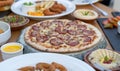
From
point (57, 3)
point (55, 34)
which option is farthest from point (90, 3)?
point (55, 34)

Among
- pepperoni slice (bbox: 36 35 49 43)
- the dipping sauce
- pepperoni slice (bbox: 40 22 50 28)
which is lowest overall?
pepperoni slice (bbox: 40 22 50 28)

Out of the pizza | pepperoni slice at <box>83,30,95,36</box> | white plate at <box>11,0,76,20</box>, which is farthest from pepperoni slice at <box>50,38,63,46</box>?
white plate at <box>11,0,76,20</box>

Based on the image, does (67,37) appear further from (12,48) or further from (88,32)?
(12,48)

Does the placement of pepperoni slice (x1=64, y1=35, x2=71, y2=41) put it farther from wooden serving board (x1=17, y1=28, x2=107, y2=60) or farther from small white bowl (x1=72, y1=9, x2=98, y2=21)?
small white bowl (x1=72, y1=9, x2=98, y2=21)

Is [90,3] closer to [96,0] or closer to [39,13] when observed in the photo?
[96,0]

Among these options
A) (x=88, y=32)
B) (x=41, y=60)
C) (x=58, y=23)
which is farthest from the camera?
(x=58, y=23)

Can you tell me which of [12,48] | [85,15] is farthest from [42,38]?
[85,15]
